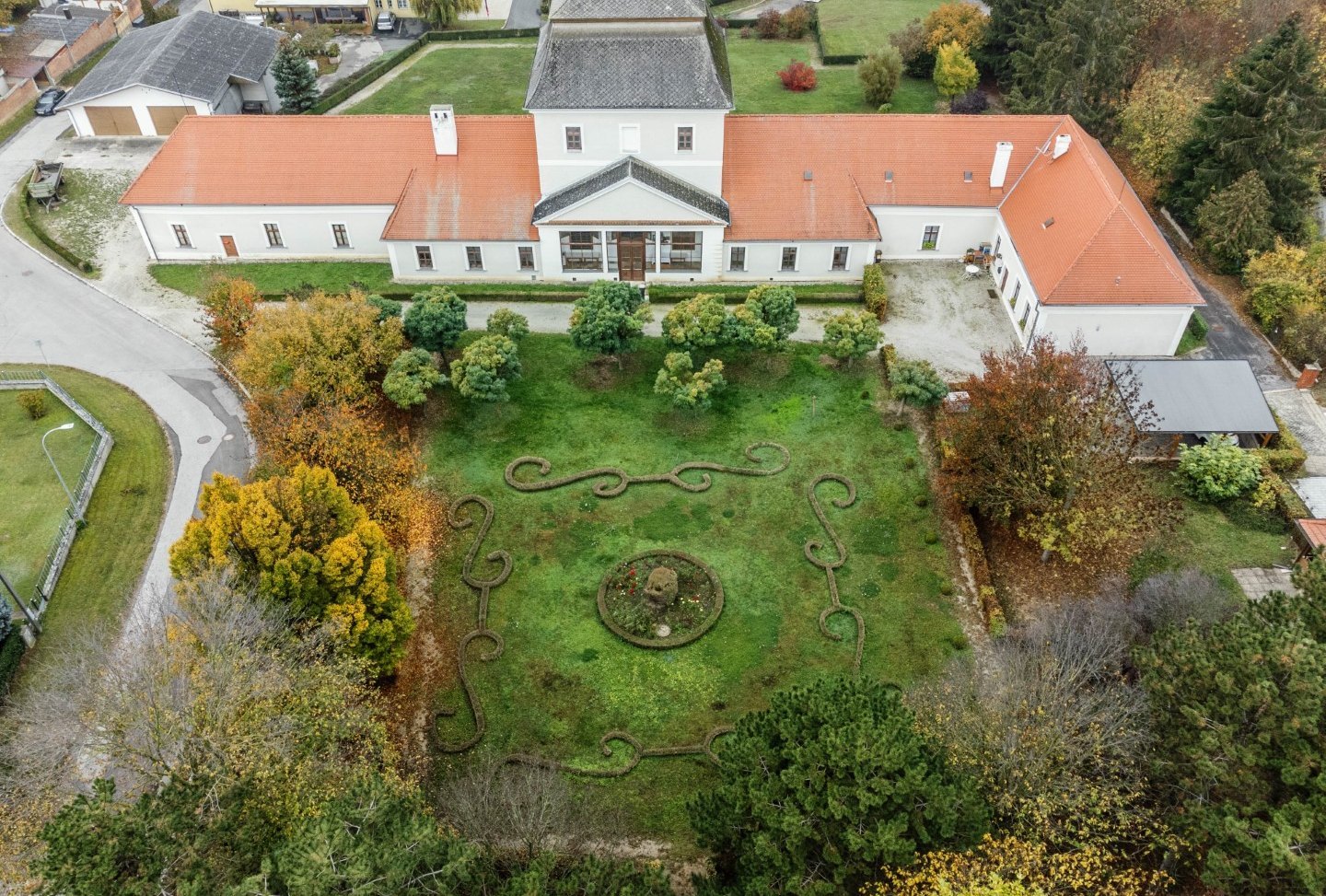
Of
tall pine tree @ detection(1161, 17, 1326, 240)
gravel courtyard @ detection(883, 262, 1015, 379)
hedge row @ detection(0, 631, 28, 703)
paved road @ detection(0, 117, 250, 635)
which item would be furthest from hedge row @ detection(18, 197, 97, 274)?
tall pine tree @ detection(1161, 17, 1326, 240)

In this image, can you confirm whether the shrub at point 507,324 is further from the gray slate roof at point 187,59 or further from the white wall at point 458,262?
the gray slate roof at point 187,59

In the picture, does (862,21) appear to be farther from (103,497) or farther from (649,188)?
(103,497)

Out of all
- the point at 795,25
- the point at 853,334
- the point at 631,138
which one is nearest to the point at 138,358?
the point at 631,138

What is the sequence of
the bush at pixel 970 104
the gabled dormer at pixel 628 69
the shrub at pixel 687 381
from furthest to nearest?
the bush at pixel 970 104 < the gabled dormer at pixel 628 69 < the shrub at pixel 687 381

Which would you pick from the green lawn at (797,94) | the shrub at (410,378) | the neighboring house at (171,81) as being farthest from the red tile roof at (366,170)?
the green lawn at (797,94)

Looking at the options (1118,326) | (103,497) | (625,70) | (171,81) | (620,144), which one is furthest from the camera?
(171,81)

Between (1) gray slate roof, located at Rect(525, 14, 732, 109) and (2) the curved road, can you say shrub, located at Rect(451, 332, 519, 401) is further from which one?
(1) gray slate roof, located at Rect(525, 14, 732, 109)
